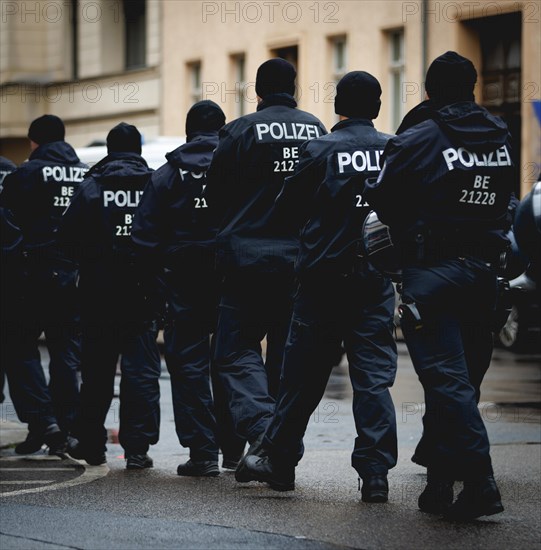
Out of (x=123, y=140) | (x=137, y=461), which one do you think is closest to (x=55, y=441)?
(x=137, y=461)

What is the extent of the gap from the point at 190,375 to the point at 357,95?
1935 mm

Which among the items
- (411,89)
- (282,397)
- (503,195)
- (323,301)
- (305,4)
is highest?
(305,4)

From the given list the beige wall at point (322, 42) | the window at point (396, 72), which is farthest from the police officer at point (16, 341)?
the window at point (396, 72)

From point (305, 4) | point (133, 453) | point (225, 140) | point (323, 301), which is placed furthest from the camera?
point (305, 4)

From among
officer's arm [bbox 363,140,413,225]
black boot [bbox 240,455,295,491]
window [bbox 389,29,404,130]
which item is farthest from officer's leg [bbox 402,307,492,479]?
window [bbox 389,29,404,130]

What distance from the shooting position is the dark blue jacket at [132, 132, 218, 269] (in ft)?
27.2

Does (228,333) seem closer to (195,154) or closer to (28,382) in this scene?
(195,154)

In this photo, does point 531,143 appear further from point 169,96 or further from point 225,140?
point 225,140

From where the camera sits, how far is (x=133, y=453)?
8.46 metres

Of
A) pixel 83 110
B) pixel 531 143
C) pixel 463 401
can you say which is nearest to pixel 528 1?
pixel 531 143

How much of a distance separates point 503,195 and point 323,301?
104 cm

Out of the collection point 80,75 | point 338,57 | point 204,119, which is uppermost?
point 80,75

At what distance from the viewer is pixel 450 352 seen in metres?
6.39

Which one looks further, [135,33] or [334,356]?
[135,33]
